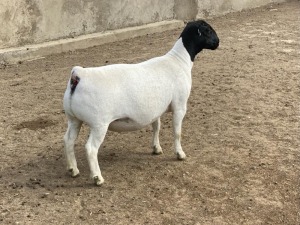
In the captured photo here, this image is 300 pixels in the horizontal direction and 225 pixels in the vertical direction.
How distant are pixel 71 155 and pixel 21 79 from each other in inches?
141

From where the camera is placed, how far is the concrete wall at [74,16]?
28.5ft

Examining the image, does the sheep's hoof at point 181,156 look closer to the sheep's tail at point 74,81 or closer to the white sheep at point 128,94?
the white sheep at point 128,94

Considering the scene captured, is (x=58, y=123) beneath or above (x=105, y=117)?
beneath

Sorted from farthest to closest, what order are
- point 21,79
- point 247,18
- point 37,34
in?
point 247,18 < point 37,34 < point 21,79

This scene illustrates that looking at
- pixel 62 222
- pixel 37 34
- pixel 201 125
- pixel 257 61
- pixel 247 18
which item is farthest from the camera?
pixel 247 18

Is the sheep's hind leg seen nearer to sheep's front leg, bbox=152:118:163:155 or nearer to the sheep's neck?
sheep's front leg, bbox=152:118:163:155

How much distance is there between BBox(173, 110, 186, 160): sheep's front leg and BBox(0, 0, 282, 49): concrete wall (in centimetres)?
494

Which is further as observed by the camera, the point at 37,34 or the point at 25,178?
the point at 37,34

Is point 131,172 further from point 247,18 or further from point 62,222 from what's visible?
point 247,18

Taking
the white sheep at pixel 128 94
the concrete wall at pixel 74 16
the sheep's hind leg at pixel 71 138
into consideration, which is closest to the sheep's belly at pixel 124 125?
the white sheep at pixel 128 94

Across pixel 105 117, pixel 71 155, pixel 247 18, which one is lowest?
pixel 247 18

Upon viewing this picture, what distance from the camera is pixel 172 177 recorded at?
4457mm

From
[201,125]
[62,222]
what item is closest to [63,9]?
[201,125]

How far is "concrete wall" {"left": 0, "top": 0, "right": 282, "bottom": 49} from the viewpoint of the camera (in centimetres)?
870
